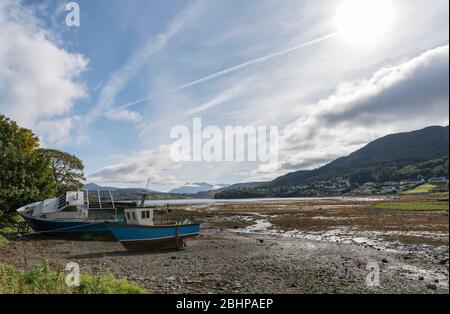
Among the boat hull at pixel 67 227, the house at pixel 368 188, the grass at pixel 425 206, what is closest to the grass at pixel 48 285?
the boat hull at pixel 67 227

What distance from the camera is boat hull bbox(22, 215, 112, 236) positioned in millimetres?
34344

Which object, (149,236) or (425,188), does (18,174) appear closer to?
(149,236)

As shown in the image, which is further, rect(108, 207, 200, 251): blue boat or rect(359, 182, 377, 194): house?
rect(359, 182, 377, 194): house

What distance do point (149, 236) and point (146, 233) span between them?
407 mm

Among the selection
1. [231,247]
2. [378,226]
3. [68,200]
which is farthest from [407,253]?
[68,200]

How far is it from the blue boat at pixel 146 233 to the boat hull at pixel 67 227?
702cm

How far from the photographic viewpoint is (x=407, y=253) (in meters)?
23.5

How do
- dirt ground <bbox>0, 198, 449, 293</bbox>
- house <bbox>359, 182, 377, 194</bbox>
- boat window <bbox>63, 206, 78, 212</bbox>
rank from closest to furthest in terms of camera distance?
1. dirt ground <bbox>0, 198, 449, 293</bbox>
2. boat window <bbox>63, 206, 78, 212</bbox>
3. house <bbox>359, 182, 377, 194</bbox>

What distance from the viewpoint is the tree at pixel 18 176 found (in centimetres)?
3525

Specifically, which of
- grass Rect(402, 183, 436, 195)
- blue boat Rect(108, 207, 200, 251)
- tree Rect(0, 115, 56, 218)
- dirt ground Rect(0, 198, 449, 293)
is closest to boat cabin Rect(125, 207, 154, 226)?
blue boat Rect(108, 207, 200, 251)

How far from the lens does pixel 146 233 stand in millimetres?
26562

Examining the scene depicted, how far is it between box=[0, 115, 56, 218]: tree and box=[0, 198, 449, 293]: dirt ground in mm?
6043

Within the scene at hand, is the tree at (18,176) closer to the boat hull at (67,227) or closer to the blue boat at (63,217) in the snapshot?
the blue boat at (63,217)

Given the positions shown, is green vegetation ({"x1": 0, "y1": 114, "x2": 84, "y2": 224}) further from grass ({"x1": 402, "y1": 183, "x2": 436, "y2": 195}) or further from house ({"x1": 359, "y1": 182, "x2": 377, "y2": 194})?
house ({"x1": 359, "y1": 182, "x2": 377, "y2": 194})
